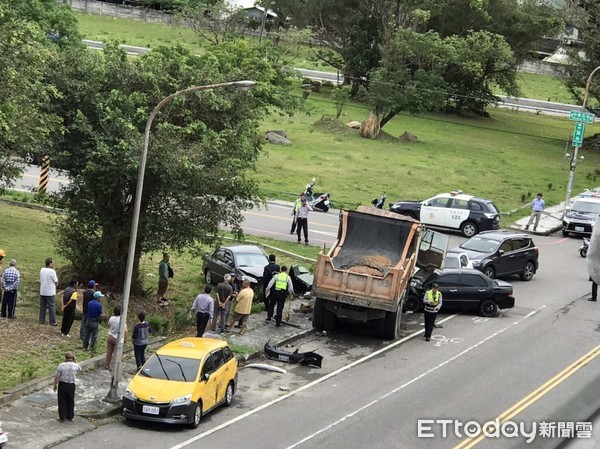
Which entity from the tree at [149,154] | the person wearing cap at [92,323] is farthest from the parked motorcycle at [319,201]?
the person wearing cap at [92,323]

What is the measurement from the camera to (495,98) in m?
74.2

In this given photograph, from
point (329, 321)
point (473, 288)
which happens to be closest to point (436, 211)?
point (473, 288)

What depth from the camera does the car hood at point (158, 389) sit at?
1939 centimetres

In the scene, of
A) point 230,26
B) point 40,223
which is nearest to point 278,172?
point 40,223

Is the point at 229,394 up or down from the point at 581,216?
down

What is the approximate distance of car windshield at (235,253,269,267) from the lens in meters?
30.9

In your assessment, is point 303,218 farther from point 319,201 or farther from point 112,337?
point 112,337

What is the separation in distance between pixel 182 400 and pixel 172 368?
1.00 m

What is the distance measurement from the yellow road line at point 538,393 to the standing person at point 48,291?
10891 millimetres

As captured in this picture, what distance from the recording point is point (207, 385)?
65.4 ft

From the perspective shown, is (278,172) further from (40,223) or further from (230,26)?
(230,26)

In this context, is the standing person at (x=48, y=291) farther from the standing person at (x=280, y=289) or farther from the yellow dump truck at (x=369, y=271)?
the yellow dump truck at (x=369, y=271)

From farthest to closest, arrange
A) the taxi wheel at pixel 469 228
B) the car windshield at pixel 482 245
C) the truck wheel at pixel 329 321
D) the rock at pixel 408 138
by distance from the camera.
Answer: the rock at pixel 408 138, the taxi wheel at pixel 469 228, the car windshield at pixel 482 245, the truck wheel at pixel 329 321

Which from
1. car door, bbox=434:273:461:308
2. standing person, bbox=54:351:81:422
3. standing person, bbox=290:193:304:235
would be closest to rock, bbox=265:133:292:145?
standing person, bbox=290:193:304:235
